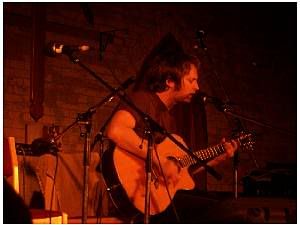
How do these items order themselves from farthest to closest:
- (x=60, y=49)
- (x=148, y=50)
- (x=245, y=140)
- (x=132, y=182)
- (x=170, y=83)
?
(x=148, y=50) < (x=170, y=83) < (x=245, y=140) < (x=132, y=182) < (x=60, y=49)

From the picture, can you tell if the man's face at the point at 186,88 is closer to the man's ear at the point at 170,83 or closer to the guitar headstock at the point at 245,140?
the man's ear at the point at 170,83

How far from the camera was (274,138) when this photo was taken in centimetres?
623

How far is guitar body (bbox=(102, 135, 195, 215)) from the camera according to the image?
140 inches

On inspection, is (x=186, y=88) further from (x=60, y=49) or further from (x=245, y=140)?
(x=60, y=49)

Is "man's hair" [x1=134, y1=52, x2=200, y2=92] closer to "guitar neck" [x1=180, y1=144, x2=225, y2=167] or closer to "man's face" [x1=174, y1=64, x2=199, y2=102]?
"man's face" [x1=174, y1=64, x2=199, y2=102]

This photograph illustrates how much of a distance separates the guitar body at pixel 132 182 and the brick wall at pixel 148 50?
131 centimetres

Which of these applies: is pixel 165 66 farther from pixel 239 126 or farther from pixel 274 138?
pixel 274 138

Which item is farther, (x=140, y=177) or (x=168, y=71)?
(x=168, y=71)

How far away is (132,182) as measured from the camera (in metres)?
3.58

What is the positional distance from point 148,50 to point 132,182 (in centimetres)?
219

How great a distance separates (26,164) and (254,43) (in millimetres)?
3469

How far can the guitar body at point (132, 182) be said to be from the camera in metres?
3.55

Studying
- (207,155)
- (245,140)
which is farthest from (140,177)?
(245,140)

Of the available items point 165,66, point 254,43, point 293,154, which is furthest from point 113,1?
point 293,154
